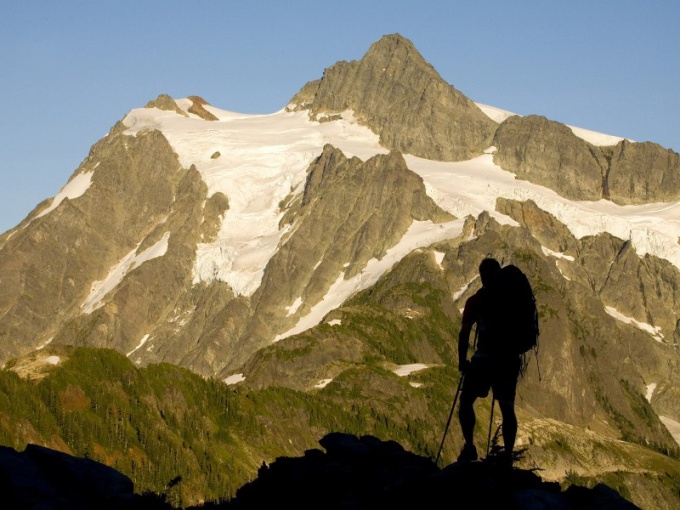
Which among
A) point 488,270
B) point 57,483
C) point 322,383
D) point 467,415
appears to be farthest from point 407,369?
point 57,483

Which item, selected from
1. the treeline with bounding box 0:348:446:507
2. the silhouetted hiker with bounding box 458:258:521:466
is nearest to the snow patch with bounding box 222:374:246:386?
the treeline with bounding box 0:348:446:507

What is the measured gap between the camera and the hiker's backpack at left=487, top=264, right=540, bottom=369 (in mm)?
→ 28062

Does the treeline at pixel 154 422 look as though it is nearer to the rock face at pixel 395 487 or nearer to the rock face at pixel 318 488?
the rock face at pixel 395 487

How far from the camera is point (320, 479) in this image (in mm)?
27500

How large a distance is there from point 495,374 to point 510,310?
1.45 meters

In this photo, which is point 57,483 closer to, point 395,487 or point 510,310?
point 395,487

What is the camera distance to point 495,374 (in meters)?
28.3

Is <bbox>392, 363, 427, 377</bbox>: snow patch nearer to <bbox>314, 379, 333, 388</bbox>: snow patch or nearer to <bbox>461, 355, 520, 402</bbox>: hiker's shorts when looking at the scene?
<bbox>314, 379, 333, 388</bbox>: snow patch

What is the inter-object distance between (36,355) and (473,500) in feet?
237

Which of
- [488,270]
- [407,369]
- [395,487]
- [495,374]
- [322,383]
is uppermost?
[488,270]

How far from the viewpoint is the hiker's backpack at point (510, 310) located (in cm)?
2806

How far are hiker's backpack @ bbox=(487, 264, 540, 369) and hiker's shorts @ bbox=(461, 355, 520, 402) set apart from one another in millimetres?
278

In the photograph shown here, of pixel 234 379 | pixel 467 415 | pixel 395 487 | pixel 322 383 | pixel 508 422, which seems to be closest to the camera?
pixel 395 487

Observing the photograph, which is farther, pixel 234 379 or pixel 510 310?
pixel 234 379
